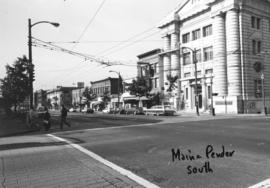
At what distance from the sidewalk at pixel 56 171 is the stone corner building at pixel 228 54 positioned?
35020 mm

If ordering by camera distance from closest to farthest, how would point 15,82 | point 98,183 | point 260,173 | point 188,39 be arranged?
point 98,183
point 260,173
point 15,82
point 188,39

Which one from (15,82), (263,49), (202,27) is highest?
(202,27)

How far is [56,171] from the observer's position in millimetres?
7688

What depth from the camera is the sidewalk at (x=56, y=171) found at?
652 cm

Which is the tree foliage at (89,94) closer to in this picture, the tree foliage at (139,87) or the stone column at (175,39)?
the tree foliage at (139,87)

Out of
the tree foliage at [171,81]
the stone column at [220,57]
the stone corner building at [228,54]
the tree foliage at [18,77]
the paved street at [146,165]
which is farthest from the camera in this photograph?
the tree foliage at [171,81]

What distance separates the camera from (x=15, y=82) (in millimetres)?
38250

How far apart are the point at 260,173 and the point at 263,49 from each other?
48737 millimetres

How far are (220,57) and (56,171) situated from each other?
44.4 m

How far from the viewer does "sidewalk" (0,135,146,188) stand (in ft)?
21.4

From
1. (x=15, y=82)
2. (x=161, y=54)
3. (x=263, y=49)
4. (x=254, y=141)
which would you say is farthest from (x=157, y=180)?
(x=161, y=54)

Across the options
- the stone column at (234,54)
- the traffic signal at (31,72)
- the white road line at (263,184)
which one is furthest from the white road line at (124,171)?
the stone column at (234,54)

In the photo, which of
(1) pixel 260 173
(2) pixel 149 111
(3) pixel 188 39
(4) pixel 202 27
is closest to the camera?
(1) pixel 260 173

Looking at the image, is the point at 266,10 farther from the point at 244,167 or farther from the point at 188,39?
the point at 244,167
